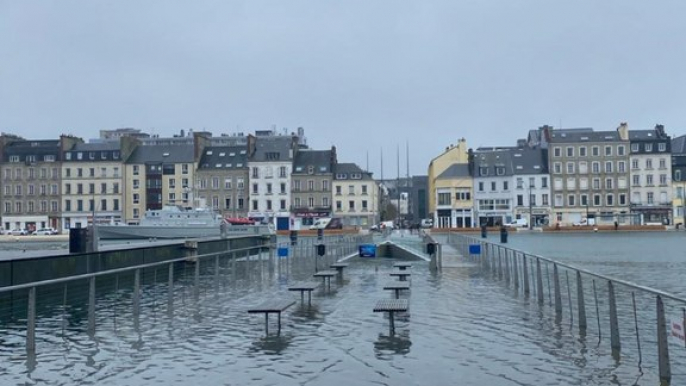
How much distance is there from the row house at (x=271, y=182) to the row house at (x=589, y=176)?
32692 millimetres

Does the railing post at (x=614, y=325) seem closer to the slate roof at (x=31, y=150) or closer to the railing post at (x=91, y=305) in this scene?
the railing post at (x=91, y=305)

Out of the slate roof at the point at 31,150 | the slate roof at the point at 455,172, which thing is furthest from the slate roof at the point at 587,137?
the slate roof at the point at 31,150

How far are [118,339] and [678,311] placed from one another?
7.64 m

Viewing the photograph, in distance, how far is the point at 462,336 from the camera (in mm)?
11070

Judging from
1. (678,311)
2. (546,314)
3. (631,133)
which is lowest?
(546,314)

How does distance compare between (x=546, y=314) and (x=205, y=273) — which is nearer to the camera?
(x=546, y=314)

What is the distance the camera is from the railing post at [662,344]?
7750mm

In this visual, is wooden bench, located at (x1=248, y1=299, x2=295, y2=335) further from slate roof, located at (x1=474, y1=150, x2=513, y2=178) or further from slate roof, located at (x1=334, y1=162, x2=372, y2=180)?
slate roof, located at (x1=474, y1=150, x2=513, y2=178)

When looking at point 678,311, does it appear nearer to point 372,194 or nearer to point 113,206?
point 372,194

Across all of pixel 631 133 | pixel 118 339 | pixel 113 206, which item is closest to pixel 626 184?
pixel 631 133

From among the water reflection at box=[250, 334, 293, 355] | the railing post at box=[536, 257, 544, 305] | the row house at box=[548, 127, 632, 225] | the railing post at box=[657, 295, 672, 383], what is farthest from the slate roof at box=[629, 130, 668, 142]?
the railing post at box=[657, 295, 672, 383]

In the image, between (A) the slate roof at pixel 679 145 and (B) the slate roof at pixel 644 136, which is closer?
(B) the slate roof at pixel 644 136

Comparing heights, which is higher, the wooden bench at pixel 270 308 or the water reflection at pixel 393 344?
the wooden bench at pixel 270 308

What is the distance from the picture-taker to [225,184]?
8906 cm
